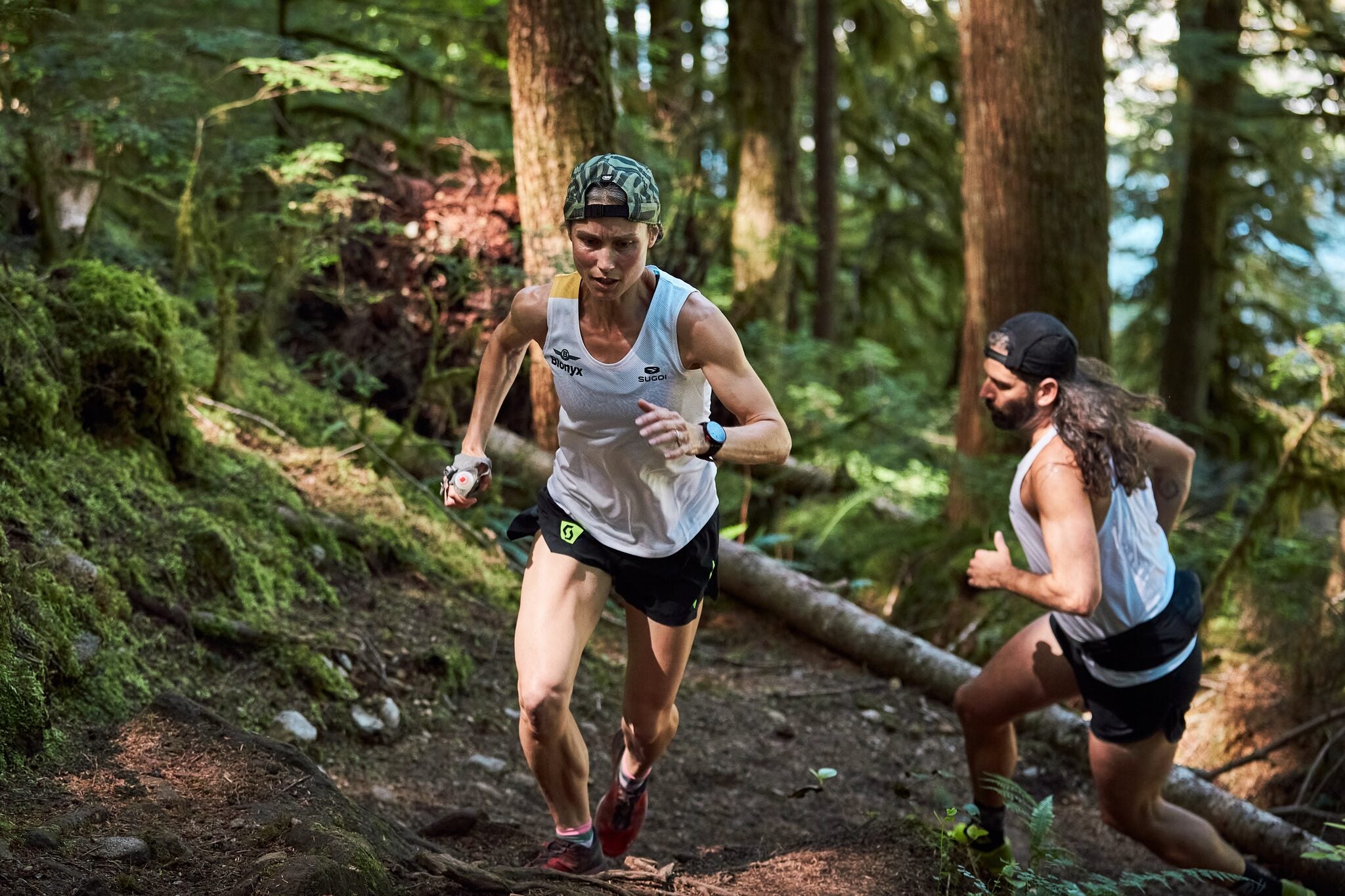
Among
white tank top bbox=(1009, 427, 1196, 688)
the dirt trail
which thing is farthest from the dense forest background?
white tank top bbox=(1009, 427, 1196, 688)

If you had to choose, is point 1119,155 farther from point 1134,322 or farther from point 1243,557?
point 1243,557

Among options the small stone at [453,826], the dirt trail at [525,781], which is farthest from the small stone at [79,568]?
the small stone at [453,826]

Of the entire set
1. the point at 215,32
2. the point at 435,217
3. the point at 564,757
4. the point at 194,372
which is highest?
the point at 215,32

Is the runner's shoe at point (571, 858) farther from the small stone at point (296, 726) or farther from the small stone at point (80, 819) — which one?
the small stone at point (80, 819)

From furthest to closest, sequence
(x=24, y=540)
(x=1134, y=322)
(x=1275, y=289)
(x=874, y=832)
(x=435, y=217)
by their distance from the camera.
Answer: (x=1275, y=289)
(x=1134, y=322)
(x=435, y=217)
(x=874, y=832)
(x=24, y=540)

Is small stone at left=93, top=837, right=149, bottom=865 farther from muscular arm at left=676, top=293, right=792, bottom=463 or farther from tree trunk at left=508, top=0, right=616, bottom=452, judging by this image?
tree trunk at left=508, top=0, right=616, bottom=452

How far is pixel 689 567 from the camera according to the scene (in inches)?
163

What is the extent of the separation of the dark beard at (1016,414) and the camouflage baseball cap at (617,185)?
63.9 inches

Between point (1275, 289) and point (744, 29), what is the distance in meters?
11.2

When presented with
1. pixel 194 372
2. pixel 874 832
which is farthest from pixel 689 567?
pixel 194 372

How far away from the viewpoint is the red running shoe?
4551 millimetres

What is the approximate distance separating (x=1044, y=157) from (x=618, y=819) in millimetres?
5754

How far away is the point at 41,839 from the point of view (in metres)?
3.10

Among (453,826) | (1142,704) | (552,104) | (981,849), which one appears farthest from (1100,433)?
(552,104)
